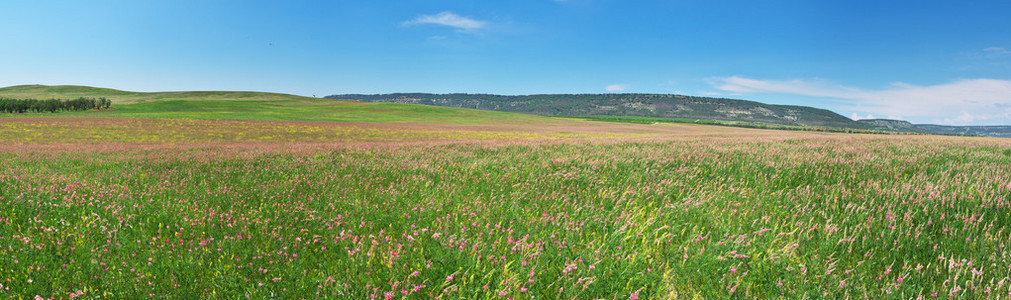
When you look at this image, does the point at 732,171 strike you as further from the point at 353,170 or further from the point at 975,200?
the point at 353,170

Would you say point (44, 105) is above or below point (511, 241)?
above

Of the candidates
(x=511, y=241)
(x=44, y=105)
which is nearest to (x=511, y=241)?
(x=511, y=241)

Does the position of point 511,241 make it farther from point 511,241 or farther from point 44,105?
point 44,105

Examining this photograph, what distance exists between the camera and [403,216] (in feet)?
13.8

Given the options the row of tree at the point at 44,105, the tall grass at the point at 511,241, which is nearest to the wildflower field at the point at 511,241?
the tall grass at the point at 511,241

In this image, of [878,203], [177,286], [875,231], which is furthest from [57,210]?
[878,203]

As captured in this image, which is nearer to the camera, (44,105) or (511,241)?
(511,241)

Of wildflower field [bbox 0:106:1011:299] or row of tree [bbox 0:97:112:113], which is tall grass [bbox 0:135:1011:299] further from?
row of tree [bbox 0:97:112:113]

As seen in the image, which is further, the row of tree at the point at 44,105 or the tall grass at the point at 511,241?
the row of tree at the point at 44,105

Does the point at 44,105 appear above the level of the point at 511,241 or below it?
above

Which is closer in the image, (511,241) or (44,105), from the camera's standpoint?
(511,241)

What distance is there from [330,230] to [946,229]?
213 inches

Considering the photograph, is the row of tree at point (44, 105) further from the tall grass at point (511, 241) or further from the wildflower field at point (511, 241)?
the tall grass at point (511, 241)

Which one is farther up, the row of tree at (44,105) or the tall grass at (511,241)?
the row of tree at (44,105)
